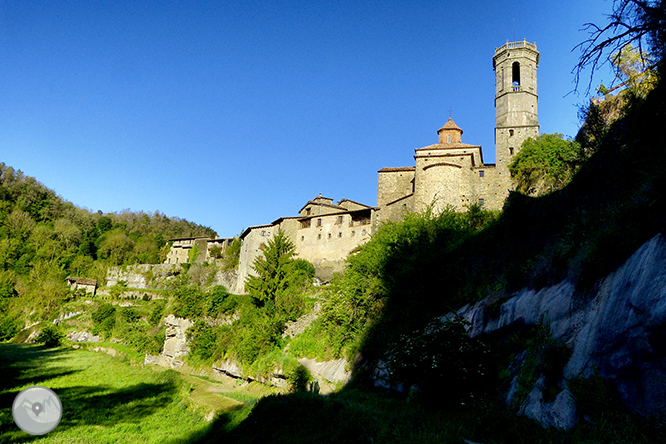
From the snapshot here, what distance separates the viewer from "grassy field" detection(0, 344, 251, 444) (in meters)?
14.8

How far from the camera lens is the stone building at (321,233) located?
37688 mm

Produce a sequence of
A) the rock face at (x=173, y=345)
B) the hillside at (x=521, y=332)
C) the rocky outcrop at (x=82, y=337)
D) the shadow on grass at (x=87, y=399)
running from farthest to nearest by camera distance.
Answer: the rocky outcrop at (x=82, y=337)
the rock face at (x=173, y=345)
the shadow on grass at (x=87, y=399)
the hillside at (x=521, y=332)

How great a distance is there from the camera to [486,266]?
13.6m

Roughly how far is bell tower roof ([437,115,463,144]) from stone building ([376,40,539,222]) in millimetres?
1160

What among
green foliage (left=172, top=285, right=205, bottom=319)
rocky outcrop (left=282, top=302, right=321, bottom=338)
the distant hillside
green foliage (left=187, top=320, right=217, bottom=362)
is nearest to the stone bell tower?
rocky outcrop (left=282, top=302, right=321, bottom=338)

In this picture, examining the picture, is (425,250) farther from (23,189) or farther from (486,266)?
(23,189)

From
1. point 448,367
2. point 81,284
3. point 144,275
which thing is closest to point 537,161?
point 448,367

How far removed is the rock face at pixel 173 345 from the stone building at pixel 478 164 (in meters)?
19.0

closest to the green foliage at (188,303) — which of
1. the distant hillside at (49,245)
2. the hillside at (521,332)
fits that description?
the hillside at (521,332)

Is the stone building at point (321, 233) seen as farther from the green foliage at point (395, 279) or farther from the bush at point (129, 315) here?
the green foliage at point (395, 279)

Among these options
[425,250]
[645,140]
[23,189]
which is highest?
[23,189]

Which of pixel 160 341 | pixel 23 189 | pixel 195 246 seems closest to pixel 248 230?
pixel 160 341

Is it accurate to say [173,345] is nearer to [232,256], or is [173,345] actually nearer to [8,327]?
[232,256]

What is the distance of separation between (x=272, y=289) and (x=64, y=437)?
15.7 m
